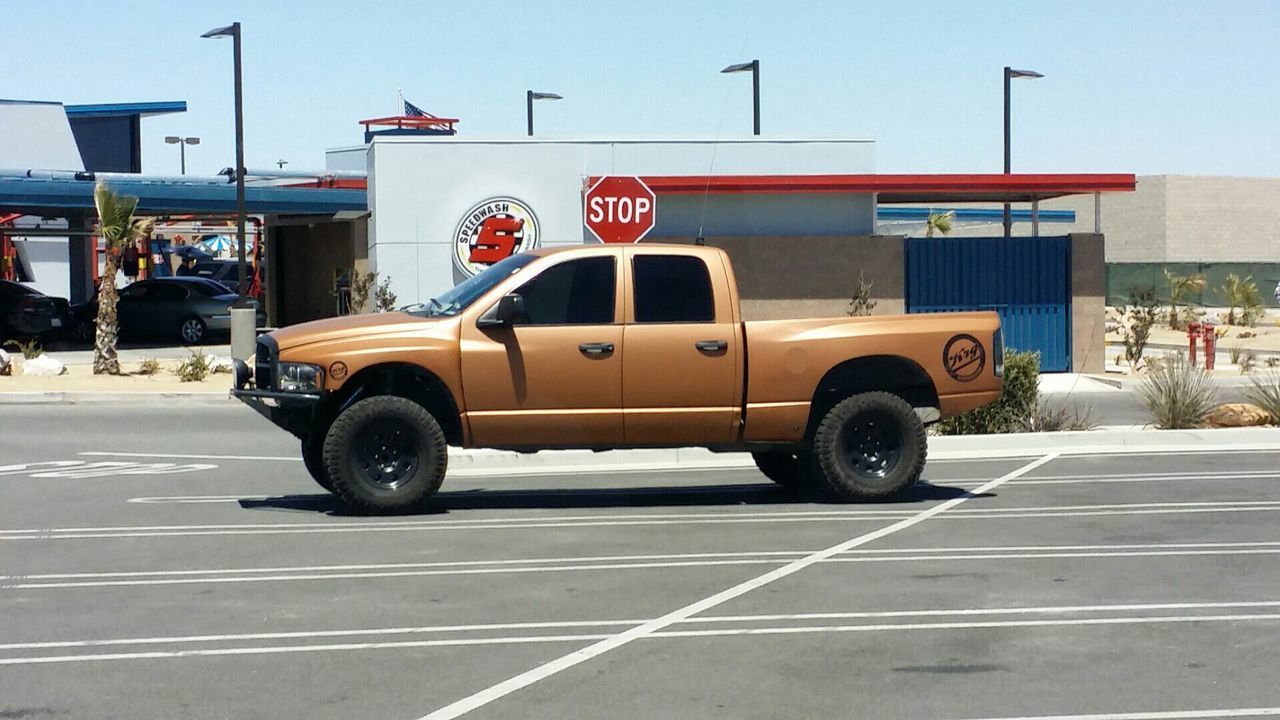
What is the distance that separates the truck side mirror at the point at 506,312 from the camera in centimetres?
1236

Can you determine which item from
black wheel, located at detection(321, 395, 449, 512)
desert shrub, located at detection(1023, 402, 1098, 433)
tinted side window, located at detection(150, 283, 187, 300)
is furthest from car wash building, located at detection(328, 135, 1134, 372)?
black wheel, located at detection(321, 395, 449, 512)

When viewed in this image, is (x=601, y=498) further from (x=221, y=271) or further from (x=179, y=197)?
(x=221, y=271)

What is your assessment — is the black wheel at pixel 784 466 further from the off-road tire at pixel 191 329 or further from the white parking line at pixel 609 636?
the off-road tire at pixel 191 329

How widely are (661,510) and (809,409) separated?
1.42m

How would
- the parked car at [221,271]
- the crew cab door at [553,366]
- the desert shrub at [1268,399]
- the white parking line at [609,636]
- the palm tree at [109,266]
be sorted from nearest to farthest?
the white parking line at [609,636] → the crew cab door at [553,366] → the desert shrub at [1268,399] → the palm tree at [109,266] → the parked car at [221,271]

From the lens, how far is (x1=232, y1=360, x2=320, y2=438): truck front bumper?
40.3ft

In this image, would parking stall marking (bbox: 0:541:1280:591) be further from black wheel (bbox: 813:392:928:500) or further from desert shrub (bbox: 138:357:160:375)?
desert shrub (bbox: 138:357:160:375)

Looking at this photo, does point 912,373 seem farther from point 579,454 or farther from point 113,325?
point 113,325

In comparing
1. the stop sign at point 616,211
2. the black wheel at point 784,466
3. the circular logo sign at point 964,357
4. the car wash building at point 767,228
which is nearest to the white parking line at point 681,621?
the circular logo sign at point 964,357

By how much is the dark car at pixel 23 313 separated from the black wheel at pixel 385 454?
26946mm

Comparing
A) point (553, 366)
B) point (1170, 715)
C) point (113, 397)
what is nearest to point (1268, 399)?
point (553, 366)

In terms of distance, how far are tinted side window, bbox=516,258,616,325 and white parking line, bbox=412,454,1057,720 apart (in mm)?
2816

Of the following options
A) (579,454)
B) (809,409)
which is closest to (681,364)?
(809,409)

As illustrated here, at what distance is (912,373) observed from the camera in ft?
44.1
